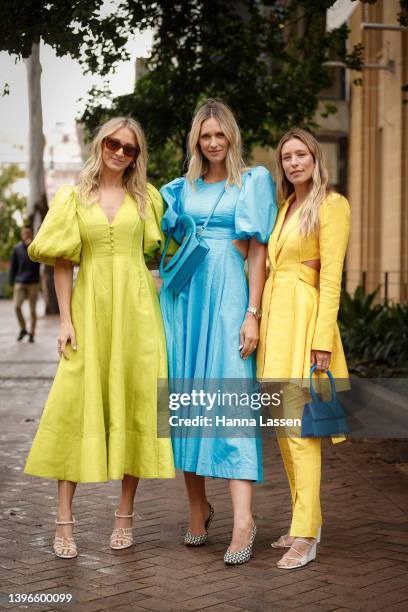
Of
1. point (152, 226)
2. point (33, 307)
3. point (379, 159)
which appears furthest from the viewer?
point (379, 159)

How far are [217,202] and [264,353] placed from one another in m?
0.80

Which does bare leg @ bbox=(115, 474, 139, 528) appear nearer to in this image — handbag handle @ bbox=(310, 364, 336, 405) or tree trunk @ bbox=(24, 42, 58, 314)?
handbag handle @ bbox=(310, 364, 336, 405)

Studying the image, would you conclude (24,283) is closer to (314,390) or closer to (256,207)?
(256,207)

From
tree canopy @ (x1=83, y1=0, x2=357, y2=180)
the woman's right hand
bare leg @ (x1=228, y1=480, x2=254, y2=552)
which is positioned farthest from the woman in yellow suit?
tree canopy @ (x1=83, y1=0, x2=357, y2=180)

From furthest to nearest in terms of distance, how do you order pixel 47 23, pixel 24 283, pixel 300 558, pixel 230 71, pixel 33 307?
pixel 24 283
pixel 33 307
pixel 230 71
pixel 47 23
pixel 300 558

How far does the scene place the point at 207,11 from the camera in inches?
484

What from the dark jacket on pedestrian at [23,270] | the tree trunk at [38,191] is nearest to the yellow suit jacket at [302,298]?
the dark jacket on pedestrian at [23,270]

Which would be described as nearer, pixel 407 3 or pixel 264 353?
pixel 264 353

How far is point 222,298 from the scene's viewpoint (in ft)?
16.9

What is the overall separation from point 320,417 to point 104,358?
1.13 m

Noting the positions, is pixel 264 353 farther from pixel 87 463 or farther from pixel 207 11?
pixel 207 11

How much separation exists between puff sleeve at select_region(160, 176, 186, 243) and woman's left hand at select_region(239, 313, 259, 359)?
1.96 ft

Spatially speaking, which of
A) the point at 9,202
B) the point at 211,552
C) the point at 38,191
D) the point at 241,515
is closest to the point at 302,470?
the point at 241,515

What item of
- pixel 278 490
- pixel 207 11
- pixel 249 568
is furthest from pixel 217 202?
pixel 207 11
